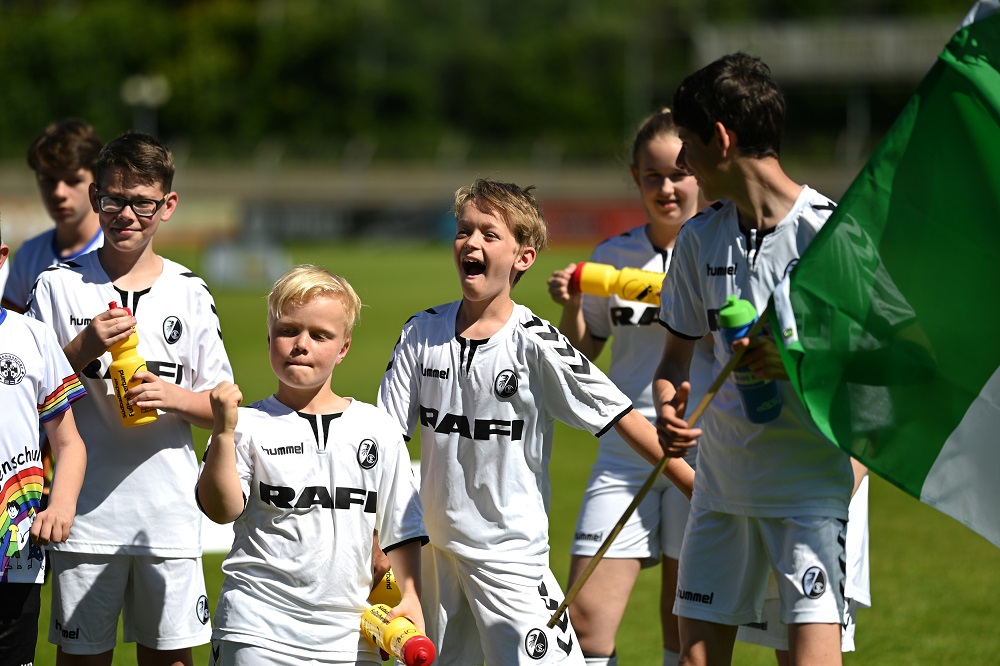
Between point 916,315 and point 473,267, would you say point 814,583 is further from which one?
point 473,267

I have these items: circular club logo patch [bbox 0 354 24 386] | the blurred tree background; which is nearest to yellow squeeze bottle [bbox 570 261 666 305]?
circular club logo patch [bbox 0 354 24 386]

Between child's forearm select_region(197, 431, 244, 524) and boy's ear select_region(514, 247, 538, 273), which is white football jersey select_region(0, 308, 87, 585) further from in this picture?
boy's ear select_region(514, 247, 538, 273)

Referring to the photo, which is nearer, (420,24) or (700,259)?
(700,259)

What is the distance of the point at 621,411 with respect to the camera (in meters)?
4.24

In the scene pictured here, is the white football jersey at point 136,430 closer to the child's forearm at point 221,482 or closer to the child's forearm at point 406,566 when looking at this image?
the child's forearm at point 221,482

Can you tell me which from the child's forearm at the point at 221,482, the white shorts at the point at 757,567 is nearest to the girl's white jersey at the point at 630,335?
the white shorts at the point at 757,567

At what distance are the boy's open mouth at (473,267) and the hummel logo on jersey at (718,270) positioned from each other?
74 cm

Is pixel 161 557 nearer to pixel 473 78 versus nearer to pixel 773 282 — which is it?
pixel 773 282

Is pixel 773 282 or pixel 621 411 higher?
pixel 773 282

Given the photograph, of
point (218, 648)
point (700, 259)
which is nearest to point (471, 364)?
point (700, 259)

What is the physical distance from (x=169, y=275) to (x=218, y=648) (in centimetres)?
160

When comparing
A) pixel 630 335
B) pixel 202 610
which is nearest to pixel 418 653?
pixel 202 610

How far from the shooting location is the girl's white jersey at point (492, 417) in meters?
4.16

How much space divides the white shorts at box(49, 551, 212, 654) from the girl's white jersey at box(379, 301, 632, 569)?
1.08 m
